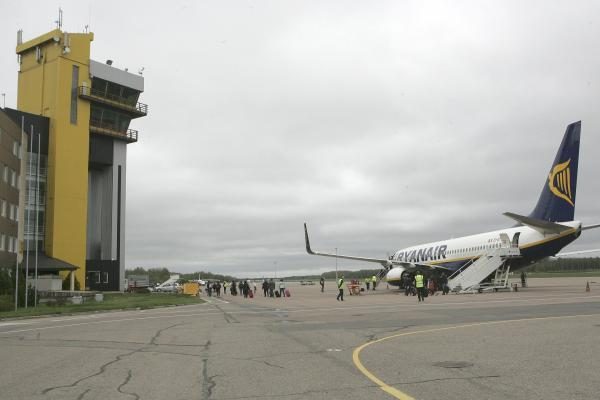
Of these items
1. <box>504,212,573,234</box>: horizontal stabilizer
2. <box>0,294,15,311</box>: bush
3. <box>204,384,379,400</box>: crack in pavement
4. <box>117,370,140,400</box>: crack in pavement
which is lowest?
<box>204,384,379,400</box>: crack in pavement

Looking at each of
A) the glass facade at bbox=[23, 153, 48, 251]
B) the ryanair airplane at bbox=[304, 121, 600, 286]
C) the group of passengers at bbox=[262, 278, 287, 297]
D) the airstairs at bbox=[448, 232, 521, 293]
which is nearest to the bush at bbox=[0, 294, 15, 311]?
the group of passengers at bbox=[262, 278, 287, 297]

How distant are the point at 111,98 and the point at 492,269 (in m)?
46.3

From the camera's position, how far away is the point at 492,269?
133 feet

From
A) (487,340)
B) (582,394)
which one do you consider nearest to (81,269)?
(487,340)

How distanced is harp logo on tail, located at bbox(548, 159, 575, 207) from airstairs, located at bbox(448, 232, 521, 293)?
12.5 ft

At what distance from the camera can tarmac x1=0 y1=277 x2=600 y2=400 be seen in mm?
8211

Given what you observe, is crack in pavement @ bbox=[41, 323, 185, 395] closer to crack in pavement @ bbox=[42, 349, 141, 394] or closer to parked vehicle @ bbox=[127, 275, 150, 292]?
crack in pavement @ bbox=[42, 349, 141, 394]

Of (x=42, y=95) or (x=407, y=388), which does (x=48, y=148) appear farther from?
(x=407, y=388)

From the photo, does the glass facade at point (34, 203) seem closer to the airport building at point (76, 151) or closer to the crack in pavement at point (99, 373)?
the airport building at point (76, 151)

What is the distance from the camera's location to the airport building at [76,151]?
60.8 m

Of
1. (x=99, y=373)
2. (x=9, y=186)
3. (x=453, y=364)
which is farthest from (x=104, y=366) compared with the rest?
(x=9, y=186)

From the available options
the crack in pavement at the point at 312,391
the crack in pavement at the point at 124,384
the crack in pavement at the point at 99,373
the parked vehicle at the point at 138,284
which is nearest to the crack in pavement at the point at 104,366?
the crack in pavement at the point at 99,373

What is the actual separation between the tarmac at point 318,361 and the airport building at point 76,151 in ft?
147

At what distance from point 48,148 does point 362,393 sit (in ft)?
199
